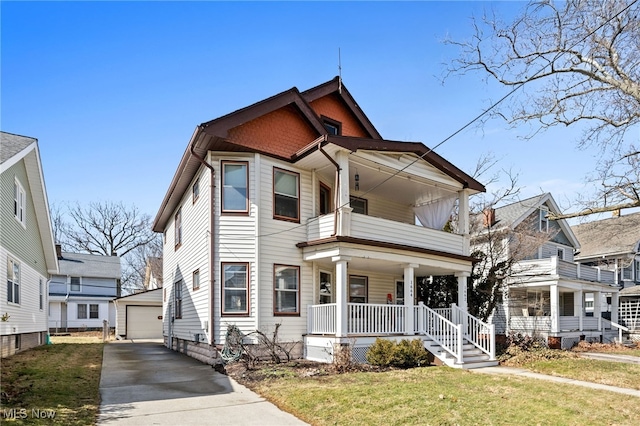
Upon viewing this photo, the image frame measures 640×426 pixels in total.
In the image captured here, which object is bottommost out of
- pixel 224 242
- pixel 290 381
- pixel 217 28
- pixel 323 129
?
pixel 290 381

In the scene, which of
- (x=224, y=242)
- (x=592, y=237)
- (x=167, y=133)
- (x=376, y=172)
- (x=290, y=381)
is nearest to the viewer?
(x=290, y=381)

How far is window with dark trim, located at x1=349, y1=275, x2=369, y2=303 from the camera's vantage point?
16.9m

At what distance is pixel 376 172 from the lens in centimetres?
1549

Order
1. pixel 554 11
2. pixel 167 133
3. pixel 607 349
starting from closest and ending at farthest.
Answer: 1. pixel 554 11
2. pixel 167 133
3. pixel 607 349

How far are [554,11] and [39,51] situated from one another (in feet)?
38.1

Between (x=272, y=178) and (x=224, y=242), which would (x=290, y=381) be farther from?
(x=272, y=178)

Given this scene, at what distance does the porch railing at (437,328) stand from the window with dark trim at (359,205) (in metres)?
4.35

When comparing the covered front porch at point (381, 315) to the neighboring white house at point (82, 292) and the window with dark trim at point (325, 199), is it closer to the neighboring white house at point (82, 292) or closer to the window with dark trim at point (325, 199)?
the window with dark trim at point (325, 199)

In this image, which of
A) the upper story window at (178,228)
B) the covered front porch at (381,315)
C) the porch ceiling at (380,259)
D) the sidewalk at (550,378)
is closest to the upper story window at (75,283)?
the upper story window at (178,228)

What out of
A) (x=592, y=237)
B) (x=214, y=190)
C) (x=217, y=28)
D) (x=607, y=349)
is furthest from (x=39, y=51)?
(x=592, y=237)

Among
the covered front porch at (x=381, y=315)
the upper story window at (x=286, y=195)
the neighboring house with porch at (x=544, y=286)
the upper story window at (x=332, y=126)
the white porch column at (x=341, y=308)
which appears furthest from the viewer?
the neighboring house with porch at (x=544, y=286)

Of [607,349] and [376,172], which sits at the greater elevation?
[376,172]

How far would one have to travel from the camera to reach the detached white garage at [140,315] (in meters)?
28.9

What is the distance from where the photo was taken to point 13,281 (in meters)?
15.1
